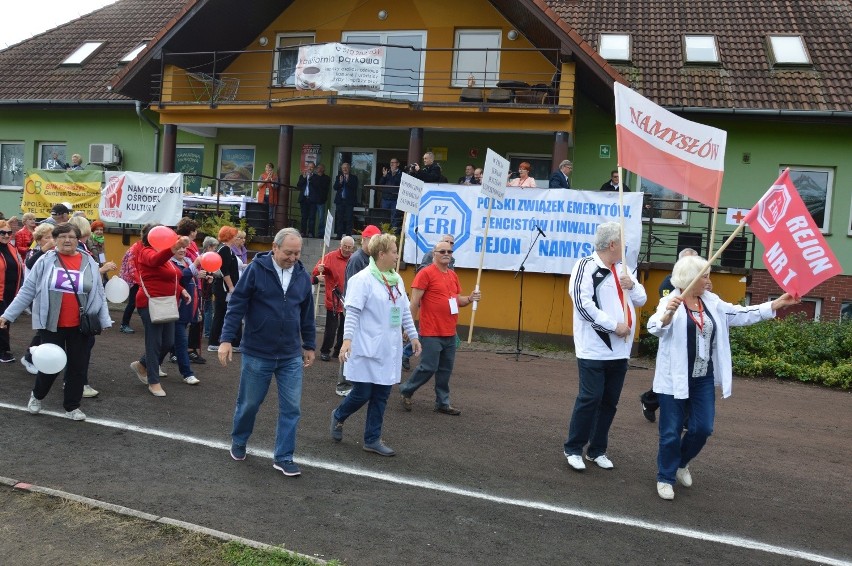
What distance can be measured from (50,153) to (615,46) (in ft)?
53.4

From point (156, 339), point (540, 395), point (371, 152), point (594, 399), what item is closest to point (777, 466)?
point (594, 399)

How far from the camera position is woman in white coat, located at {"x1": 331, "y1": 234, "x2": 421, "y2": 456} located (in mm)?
6617

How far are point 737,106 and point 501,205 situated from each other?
275 inches

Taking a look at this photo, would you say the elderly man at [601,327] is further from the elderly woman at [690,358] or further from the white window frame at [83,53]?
the white window frame at [83,53]

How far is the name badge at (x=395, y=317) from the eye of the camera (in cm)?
677

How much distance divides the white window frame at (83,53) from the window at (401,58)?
336 inches

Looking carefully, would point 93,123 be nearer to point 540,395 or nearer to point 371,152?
point 371,152

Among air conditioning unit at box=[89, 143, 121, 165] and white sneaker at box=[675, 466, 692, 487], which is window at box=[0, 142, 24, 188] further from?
white sneaker at box=[675, 466, 692, 487]

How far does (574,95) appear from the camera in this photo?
17.1m

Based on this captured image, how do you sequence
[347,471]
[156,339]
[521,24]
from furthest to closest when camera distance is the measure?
1. [521,24]
2. [156,339]
3. [347,471]

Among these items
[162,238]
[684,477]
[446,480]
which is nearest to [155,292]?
[162,238]

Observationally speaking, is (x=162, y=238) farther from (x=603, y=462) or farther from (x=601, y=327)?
(x=603, y=462)

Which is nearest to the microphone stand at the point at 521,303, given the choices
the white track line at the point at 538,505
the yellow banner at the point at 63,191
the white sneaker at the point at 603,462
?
the white sneaker at the point at 603,462

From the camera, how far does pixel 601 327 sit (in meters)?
6.17
